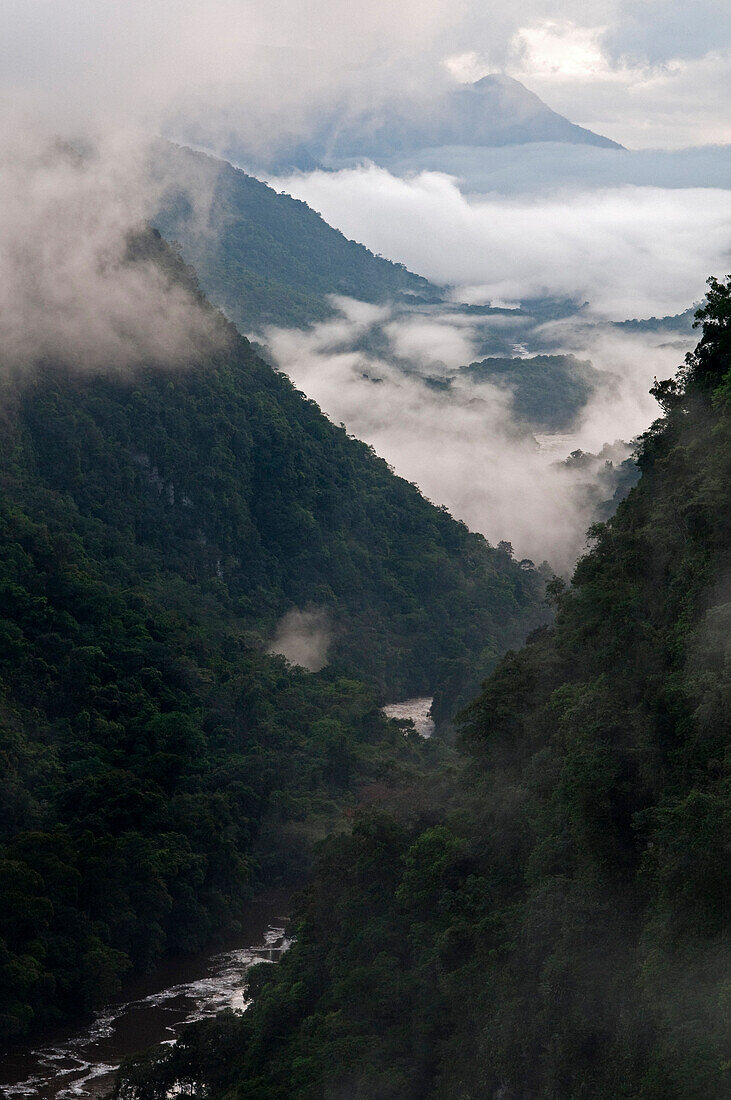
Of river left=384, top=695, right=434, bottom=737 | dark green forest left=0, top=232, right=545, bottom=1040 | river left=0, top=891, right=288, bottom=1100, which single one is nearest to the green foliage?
dark green forest left=0, top=232, right=545, bottom=1040

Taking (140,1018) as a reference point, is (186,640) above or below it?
above

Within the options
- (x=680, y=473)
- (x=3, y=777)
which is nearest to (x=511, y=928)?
(x=680, y=473)

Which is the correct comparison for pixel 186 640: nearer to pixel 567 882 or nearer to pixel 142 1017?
pixel 142 1017

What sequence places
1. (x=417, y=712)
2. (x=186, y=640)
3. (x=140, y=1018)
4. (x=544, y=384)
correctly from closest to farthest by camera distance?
(x=140, y=1018) < (x=186, y=640) < (x=417, y=712) < (x=544, y=384)

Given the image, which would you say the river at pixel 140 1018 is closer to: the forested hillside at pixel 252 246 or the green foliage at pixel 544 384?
the forested hillside at pixel 252 246

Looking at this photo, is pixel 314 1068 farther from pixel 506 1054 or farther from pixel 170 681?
pixel 170 681

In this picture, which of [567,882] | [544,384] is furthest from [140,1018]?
[544,384]

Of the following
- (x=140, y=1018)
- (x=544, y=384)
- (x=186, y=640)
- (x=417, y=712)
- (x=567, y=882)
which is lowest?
(x=567, y=882)
